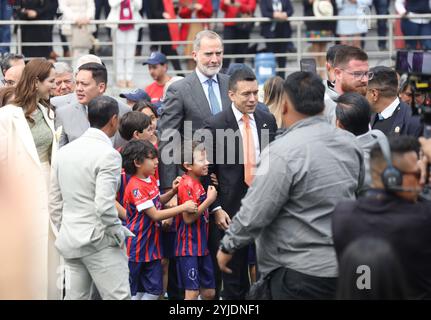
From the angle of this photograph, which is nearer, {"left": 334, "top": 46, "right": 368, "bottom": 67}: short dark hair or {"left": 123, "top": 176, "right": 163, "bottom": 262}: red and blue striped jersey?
{"left": 334, "top": 46, "right": 368, "bottom": 67}: short dark hair

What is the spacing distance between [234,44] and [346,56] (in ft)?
27.7

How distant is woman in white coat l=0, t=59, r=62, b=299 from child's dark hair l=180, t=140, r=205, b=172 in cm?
104

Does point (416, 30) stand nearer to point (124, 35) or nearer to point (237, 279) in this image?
point (124, 35)

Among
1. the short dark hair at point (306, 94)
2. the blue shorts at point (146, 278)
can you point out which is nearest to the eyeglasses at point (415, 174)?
the short dark hair at point (306, 94)

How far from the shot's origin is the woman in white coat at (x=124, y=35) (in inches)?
645

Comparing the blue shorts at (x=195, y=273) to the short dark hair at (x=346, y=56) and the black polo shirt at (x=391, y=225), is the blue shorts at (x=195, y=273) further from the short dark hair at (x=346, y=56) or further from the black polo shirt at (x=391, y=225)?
the black polo shirt at (x=391, y=225)

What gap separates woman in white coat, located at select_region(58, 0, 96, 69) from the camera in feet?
52.2

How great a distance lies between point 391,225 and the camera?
18.4 ft

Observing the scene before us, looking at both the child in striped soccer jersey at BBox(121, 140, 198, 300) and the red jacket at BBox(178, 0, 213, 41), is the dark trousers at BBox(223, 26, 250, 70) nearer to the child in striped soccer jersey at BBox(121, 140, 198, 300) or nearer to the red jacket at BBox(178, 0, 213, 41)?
the red jacket at BBox(178, 0, 213, 41)

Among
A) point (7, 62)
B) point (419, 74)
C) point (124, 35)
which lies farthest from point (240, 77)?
point (124, 35)

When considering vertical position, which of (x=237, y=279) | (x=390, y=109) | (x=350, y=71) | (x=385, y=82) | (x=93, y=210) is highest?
(x=350, y=71)

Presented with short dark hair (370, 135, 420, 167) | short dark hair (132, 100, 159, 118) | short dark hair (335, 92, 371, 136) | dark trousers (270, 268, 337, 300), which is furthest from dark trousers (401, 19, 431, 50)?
short dark hair (370, 135, 420, 167)
